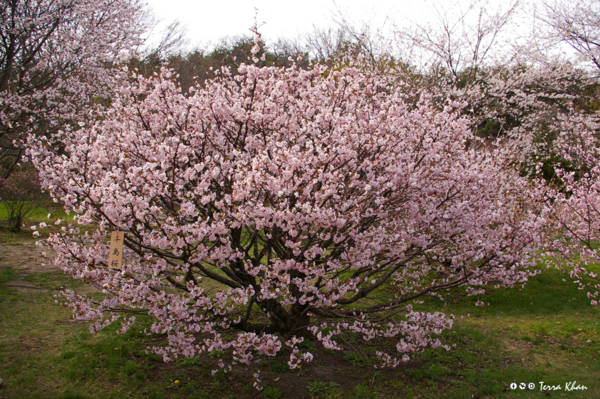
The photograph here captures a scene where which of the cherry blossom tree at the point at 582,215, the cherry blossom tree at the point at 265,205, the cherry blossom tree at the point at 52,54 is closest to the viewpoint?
the cherry blossom tree at the point at 265,205

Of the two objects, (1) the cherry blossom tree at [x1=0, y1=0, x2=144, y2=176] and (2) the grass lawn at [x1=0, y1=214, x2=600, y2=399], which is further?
(1) the cherry blossom tree at [x1=0, y1=0, x2=144, y2=176]

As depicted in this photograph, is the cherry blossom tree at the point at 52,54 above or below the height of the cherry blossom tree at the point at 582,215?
above

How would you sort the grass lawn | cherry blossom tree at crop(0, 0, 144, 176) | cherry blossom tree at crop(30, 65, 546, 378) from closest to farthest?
cherry blossom tree at crop(30, 65, 546, 378) → the grass lawn → cherry blossom tree at crop(0, 0, 144, 176)

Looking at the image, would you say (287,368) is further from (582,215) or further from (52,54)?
(52,54)

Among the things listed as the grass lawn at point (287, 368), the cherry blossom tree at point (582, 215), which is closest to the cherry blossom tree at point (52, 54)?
the grass lawn at point (287, 368)

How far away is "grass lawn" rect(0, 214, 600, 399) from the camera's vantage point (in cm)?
422

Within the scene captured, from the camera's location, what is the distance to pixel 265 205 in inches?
169

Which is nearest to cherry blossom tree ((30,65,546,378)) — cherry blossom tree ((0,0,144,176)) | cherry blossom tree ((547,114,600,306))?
cherry blossom tree ((547,114,600,306))

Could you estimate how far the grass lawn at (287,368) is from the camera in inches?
166

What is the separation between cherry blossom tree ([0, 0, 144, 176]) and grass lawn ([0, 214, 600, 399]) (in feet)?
10.2

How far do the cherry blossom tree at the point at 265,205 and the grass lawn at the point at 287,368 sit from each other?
0.32 meters

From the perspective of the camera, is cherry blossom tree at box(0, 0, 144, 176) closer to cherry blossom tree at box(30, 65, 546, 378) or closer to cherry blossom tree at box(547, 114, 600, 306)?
cherry blossom tree at box(30, 65, 546, 378)

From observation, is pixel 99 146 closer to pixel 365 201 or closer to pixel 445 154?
pixel 365 201

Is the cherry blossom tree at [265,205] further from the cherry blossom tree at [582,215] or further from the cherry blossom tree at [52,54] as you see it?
the cherry blossom tree at [52,54]
